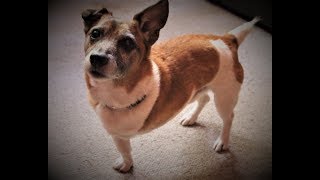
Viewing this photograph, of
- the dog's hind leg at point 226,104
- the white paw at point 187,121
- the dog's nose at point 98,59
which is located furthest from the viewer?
the white paw at point 187,121

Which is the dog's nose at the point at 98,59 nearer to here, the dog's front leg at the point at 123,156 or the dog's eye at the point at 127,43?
the dog's eye at the point at 127,43

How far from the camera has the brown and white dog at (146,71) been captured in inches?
38.0

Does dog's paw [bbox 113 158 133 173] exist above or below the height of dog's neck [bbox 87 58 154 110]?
below

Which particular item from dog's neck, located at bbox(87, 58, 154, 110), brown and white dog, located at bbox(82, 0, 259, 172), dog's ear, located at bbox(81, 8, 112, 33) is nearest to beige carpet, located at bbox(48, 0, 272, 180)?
brown and white dog, located at bbox(82, 0, 259, 172)

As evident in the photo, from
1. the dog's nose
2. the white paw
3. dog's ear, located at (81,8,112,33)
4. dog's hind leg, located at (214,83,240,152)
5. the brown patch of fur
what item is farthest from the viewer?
the white paw

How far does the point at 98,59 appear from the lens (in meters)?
0.91

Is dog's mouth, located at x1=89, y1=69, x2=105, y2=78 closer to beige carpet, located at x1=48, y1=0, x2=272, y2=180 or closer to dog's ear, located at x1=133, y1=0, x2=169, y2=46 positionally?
dog's ear, located at x1=133, y1=0, x2=169, y2=46

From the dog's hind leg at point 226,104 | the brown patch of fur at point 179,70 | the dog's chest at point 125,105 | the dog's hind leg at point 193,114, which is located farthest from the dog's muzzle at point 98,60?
the dog's hind leg at point 193,114

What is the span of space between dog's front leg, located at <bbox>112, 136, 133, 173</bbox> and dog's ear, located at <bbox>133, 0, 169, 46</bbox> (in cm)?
37

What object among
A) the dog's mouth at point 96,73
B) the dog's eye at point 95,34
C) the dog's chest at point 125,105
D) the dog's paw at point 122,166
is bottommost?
the dog's paw at point 122,166

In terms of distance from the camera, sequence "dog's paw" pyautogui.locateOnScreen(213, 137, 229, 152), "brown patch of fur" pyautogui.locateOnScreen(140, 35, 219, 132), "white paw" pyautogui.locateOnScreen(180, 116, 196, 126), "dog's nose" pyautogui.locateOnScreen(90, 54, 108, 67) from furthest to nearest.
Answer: "white paw" pyautogui.locateOnScreen(180, 116, 196, 126) → "dog's paw" pyautogui.locateOnScreen(213, 137, 229, 152) → "brown patch of fur" pyautogui.locateOnScreen(140, 35, 219, 132) → "dog's nose" pyautogui.locateOnScreen(90, 54, 108, 67)

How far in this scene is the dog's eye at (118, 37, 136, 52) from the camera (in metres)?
0.97
